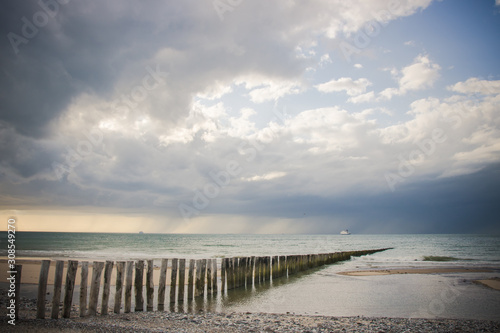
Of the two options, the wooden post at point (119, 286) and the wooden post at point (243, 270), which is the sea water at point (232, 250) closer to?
the wooden post at point (243, 270)

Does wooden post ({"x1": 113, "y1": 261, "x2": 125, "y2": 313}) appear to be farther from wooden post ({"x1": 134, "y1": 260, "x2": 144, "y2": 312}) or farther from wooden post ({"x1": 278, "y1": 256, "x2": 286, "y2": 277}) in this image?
wooden post ({"x1": 278, "y1": 256, "x2": 286, "y2": 277})

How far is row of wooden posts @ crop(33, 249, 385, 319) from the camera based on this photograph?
8.62 metres

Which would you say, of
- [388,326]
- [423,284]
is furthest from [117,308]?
[423,284]

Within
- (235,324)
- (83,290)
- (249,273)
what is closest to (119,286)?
(83,290)

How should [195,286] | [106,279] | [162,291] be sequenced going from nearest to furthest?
[106,279] < [162,291] < [195,286]

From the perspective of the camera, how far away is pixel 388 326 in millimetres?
8719

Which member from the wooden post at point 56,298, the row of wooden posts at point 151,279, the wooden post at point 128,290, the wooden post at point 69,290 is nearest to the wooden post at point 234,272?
the row of wooden posts at point 151,279

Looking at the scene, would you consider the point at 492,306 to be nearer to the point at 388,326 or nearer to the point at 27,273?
the point at 388,326

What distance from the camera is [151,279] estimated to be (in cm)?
1085

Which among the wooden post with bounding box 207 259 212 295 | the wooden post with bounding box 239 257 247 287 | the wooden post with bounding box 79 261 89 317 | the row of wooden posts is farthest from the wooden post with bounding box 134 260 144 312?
the wooden post with bounding box 239 257 247 287

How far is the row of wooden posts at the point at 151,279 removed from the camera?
8.62 meters

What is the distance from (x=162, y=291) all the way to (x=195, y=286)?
204 cm
